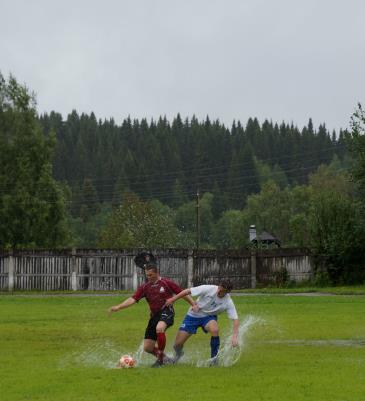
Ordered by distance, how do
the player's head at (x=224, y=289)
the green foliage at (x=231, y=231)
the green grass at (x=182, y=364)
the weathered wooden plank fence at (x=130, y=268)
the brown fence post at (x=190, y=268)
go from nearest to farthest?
the green grass at (x=182, y=364) < the player's head at (x=224, y=289) < the weathered wooden plank fence at (x=130, y=268) < the brown fence post at (x=190, y=268) < the green foliage at (x=231, y=231)

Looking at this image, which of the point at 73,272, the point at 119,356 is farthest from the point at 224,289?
the point at 73,272

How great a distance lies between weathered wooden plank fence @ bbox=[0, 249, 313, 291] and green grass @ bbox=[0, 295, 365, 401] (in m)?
13.9

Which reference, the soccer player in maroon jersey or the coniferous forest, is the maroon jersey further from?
the coniferous forest

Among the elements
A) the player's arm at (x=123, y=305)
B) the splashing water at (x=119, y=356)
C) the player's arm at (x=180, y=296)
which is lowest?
the splashing water at (x=119, y=356)

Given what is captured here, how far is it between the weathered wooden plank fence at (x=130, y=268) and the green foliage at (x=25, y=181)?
20593 millimetres

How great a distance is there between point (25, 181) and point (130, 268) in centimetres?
2426

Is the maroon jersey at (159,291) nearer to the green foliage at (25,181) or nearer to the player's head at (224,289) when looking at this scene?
the player's head at (224,289)

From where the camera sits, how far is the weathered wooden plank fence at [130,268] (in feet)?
145

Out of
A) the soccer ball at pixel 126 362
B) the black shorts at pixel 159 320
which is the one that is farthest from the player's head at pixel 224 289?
the soccer ball at pixel 126 362

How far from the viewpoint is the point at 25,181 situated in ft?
219

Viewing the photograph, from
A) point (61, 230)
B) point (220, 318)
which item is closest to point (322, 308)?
point (220, 318)

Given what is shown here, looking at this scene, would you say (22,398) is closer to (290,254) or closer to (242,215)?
(290,254)

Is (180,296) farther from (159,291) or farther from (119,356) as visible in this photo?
(119,356)

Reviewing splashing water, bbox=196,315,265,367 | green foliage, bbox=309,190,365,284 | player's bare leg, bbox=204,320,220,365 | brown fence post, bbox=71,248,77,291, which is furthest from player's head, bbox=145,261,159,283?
green foliage, bbox=309,190,365,284
